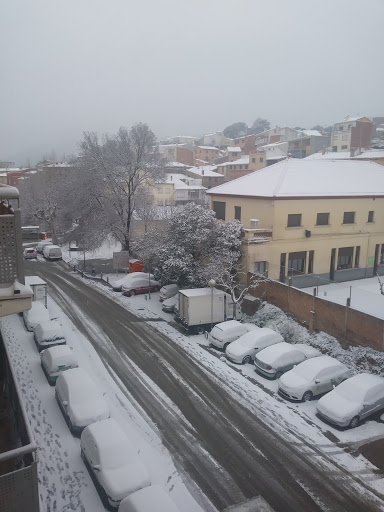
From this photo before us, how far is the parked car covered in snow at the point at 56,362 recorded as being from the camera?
A: 1484 cm

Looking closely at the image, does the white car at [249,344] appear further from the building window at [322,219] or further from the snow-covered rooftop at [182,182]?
the snow-covered rooftop at [182,182]

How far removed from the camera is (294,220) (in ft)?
84.2

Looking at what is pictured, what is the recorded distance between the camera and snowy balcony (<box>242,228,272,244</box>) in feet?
78.9

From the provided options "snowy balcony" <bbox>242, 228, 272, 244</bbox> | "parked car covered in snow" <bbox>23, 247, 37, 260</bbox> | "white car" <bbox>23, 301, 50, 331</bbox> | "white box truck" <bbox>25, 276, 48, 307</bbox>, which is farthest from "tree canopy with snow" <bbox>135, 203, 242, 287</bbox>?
"parked car covered in snow" <bbox>23, 247, 37, 260</bbox>

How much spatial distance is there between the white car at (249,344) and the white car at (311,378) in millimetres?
2457

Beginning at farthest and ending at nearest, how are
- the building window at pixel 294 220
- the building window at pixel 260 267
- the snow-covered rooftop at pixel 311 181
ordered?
1. the snow-covered rooftop at pixel 311 181
2. the building window at pixel 294 220
3. the building window at pixel 260 267

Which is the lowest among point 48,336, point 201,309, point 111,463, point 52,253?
point 52,253

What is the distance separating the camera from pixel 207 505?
31.8 feet

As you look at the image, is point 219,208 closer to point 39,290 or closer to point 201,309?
point 201,309

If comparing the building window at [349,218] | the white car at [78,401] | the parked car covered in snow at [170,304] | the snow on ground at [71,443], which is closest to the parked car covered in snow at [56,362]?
the snow on ground at [71,443]

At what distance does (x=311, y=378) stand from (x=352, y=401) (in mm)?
1731

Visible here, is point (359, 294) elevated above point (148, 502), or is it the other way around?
point (148, 502)

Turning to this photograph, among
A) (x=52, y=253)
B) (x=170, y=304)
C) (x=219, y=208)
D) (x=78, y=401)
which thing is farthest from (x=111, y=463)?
(x=52, y=253)

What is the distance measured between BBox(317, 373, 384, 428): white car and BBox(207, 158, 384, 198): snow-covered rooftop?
43.8 ft
